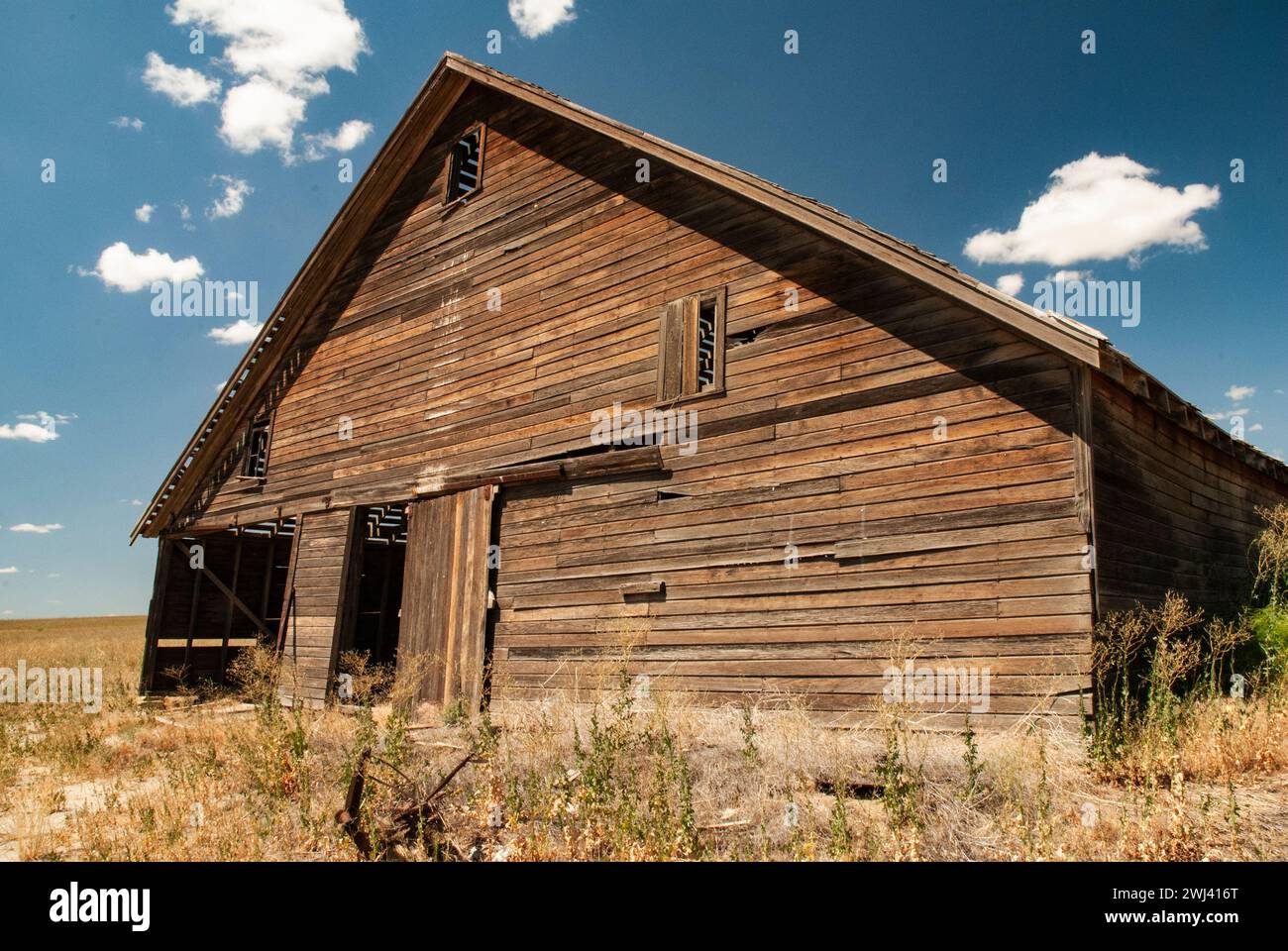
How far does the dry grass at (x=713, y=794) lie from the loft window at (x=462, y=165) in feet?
32.3

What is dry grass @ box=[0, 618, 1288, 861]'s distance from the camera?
4.85 meters

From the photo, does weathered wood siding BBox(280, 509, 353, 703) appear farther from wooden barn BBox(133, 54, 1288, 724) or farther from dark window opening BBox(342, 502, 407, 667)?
dark window opening BBox(342, 502, 407, 667)

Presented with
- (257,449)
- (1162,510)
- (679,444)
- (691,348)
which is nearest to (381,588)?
(257,449)

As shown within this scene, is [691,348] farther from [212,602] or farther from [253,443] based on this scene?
[212,602]

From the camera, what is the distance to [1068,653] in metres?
7.34

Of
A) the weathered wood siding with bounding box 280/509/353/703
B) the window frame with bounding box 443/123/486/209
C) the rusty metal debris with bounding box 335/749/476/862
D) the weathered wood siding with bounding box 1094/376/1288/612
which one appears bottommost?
the rusty metal debris with bounding box 335/749/476/862

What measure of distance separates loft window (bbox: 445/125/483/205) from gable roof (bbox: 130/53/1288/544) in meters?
0.80

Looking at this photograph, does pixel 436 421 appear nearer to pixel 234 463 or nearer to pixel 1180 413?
pixel 234 463

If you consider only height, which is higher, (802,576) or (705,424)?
(705,424)

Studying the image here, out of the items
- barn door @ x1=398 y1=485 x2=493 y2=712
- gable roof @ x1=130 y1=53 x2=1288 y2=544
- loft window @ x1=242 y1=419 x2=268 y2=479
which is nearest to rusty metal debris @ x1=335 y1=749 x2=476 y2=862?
barn door @ x1=398 y1=485 x2=493 y2=712

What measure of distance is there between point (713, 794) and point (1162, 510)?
6717 mm

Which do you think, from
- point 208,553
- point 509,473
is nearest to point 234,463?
point 208,553

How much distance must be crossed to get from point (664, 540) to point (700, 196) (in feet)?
15.3
